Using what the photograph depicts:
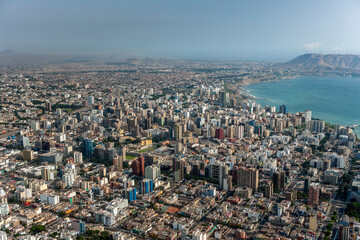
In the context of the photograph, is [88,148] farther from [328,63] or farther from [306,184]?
[328,63]

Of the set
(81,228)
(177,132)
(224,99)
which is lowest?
(81,228)

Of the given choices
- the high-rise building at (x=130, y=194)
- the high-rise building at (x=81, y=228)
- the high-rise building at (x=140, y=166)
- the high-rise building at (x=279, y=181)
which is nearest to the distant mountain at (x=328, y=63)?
the high-rise building at (x=279, y=181)

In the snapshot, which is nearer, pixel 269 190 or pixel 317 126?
pixel 269 190

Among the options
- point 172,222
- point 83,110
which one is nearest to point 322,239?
point 172,222

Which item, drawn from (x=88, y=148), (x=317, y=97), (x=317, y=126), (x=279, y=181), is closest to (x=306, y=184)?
(x=279, y=181)

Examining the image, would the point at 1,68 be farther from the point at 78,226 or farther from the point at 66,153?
the point at 78,226

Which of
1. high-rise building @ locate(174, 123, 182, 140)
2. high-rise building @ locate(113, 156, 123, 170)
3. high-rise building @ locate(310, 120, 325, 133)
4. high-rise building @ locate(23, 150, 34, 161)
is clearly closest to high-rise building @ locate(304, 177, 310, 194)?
high-rise building @ locate(113, 156, 123, 170)
